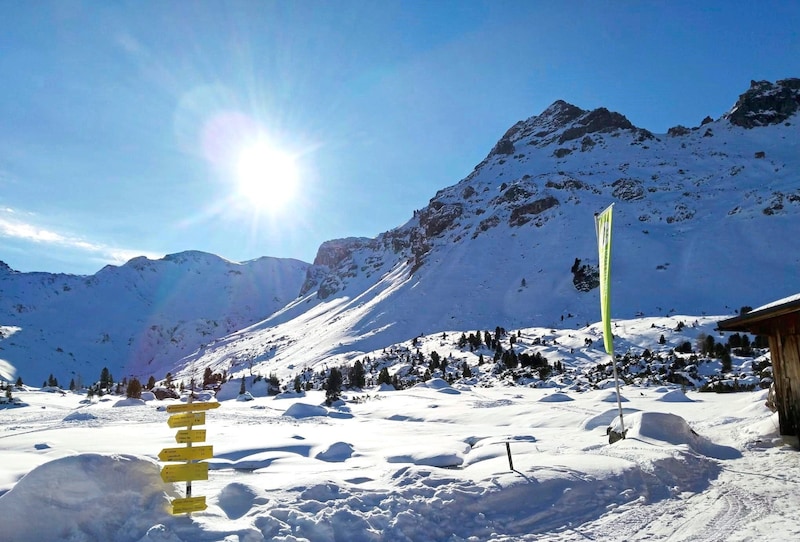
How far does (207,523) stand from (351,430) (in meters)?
11.0

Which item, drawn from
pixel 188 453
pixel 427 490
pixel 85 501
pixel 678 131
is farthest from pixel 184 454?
pixel 678 131

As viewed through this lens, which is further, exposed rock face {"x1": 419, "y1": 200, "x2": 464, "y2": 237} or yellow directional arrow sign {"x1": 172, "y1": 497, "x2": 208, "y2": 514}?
exposed rock face {"x1": 419, "y1": 200, "x2": 464, "y2": 237}

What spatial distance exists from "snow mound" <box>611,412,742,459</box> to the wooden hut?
117 cm

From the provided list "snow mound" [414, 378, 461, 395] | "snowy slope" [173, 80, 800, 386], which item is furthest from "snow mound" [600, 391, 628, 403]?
"snowy slope" [173, 80, 800, 386]

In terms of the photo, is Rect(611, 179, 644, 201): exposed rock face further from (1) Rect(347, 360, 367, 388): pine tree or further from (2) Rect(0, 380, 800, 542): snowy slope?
(2) Rect(0, 380, 800, 542): snowy slope

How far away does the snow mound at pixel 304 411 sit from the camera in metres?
20.3

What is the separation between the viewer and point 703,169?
74625 millimetres

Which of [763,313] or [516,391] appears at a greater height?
[763,313]

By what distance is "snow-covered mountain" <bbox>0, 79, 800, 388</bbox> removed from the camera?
4841 centimetres

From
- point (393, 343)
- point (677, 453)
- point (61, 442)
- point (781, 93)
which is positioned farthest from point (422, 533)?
point (781, 93)

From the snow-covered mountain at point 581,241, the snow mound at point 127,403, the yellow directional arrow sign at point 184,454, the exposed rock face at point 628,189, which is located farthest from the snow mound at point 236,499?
the exposed rock face at point 628,189

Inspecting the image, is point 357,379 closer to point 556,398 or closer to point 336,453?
point 556,398

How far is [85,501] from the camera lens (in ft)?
16.8

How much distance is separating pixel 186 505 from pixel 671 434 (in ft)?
28.7
